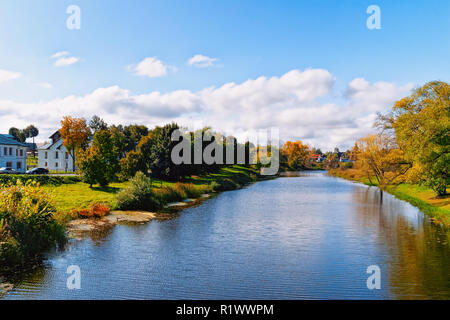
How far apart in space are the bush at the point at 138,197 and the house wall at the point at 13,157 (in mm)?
45310

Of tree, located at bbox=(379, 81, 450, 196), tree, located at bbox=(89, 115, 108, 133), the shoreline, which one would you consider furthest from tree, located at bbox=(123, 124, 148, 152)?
tree, located at bbox=(379, 81, 450, 196)

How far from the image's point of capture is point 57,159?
274 ft

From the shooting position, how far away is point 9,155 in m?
71.8

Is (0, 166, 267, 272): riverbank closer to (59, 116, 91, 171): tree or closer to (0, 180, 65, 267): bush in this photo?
(0, 180, 65, 267): bush

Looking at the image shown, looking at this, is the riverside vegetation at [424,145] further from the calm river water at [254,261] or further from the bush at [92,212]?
the bush at [92,212]

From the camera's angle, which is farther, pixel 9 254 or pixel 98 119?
pixel 98 119

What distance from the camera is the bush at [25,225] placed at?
55.1 ft

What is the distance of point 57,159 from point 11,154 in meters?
11.8

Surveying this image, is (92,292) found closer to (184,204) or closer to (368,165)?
(184,204)

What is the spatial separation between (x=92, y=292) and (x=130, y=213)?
19433mm

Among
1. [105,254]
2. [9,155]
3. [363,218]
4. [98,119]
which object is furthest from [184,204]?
[98,119]

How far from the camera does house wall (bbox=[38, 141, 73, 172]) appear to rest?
83312 mm

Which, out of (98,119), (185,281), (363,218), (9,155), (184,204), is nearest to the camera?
(185,281)
